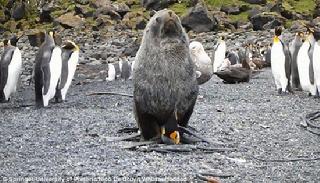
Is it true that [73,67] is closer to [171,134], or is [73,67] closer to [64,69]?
Result: [64,69]

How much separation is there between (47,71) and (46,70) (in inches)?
1.5

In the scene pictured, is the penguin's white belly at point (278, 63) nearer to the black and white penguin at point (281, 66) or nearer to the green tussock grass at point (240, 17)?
the black and white penguin at point (281, 66)

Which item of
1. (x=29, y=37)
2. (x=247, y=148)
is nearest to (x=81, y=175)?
(x=247, y=148)

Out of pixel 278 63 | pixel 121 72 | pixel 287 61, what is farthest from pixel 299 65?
pixel 121 72

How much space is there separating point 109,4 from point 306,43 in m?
41.7

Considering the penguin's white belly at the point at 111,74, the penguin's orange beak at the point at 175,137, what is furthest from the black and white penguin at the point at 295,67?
the penguin's white belly at the point at 111,74

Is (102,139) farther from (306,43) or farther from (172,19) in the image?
(306,43)

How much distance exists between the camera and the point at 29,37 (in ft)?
142

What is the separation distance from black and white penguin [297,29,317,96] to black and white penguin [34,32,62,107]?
594 centimetres

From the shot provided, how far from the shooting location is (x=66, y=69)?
15672mm

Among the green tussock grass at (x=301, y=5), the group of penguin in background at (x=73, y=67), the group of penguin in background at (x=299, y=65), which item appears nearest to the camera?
the group of penguin in background at (x=73, y=67)

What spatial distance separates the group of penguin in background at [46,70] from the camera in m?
14.0

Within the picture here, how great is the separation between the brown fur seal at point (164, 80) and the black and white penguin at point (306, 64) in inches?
302

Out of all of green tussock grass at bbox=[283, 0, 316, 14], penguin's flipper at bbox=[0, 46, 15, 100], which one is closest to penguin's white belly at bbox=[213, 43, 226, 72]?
penguin's flipper at bbox=[0, 46, 15, 100]
